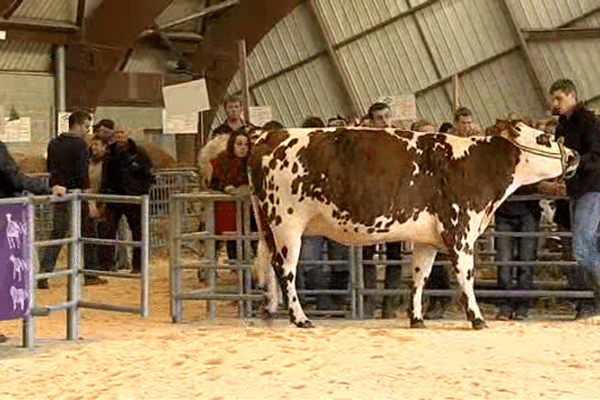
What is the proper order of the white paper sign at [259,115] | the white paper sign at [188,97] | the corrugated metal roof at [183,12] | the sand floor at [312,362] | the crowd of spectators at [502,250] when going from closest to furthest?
the sand floor at [312,362] → the crowd of spectators at [502,250] → the white paper sign at [188,97] → the white paper sign at [259,115] → the corrugated metal roof at [183,12]

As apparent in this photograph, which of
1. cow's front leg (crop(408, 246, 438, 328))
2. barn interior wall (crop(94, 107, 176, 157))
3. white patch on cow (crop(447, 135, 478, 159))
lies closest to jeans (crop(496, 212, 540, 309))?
cow's front leg (crop(408, 246, 438, 328))

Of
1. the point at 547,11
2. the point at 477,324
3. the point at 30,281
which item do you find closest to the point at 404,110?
the point at 547,11

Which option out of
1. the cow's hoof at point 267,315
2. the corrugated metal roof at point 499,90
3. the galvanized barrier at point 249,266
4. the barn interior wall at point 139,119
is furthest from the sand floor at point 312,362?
the corrugated metal roof at point 499,90

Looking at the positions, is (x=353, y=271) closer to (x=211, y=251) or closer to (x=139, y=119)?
(x=211, y=251)

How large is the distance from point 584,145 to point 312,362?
3.14 metres

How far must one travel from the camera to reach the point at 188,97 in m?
15.5

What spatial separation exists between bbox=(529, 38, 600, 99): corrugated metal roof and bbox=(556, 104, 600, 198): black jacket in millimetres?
12708

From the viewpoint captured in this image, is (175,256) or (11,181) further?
(175,256)

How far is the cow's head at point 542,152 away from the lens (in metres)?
9.38

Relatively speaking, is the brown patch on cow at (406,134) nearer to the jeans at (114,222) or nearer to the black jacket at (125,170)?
the black jacket at (125,170)

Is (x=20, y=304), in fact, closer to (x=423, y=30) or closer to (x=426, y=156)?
(x=426, y=156)

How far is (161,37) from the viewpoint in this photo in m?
20.6

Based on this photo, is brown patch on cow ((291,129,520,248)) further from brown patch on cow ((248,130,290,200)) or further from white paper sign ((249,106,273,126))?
white paper sign ((249,106,273,126))

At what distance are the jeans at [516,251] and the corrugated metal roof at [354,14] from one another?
1284cm
